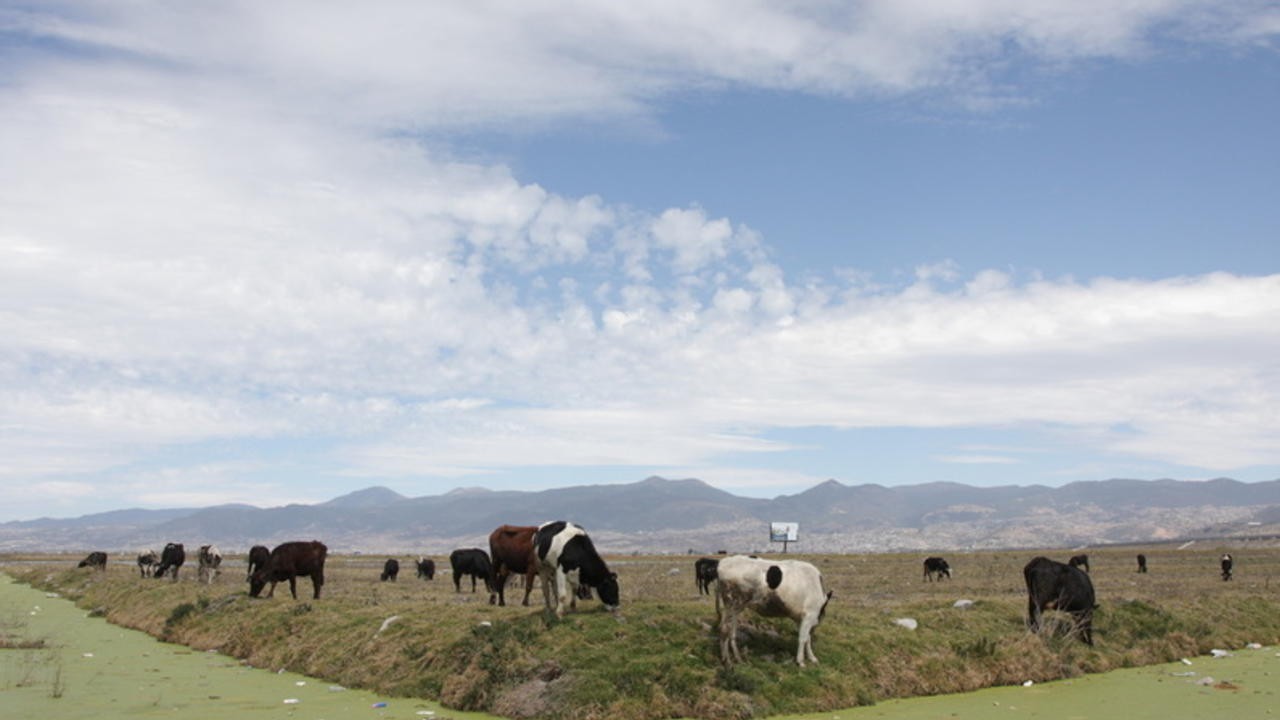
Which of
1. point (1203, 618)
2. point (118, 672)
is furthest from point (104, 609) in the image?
point (1203, 618)

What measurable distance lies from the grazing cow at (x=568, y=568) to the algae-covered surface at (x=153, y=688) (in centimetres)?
390

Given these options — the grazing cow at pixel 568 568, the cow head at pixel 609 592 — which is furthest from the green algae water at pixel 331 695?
the cow head at pixel 609 592

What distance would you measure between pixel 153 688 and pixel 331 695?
3.97m

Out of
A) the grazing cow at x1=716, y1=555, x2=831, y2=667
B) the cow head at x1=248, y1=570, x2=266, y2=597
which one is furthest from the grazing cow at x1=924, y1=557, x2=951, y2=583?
the grazing cow at x1=716, y1=555, x2=831, y2=667

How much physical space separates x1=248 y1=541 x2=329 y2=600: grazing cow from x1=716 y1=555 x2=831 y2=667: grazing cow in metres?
18.3

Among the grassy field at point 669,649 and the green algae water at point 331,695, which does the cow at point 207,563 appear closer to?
the grassy field at point 669,649

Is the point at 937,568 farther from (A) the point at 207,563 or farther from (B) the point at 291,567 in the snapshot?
(A) the point at 207,563

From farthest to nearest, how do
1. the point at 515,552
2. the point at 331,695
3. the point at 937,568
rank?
the point at 937,568
the point at 515,552
the point at 331,695

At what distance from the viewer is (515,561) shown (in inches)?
1026

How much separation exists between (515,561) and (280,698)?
815cm

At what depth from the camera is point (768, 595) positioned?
18812 mm

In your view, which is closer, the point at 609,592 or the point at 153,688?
the point at 153,688

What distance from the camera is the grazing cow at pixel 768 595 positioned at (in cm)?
1881

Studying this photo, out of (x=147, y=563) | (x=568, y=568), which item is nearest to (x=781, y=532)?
(x=147, y=563)
